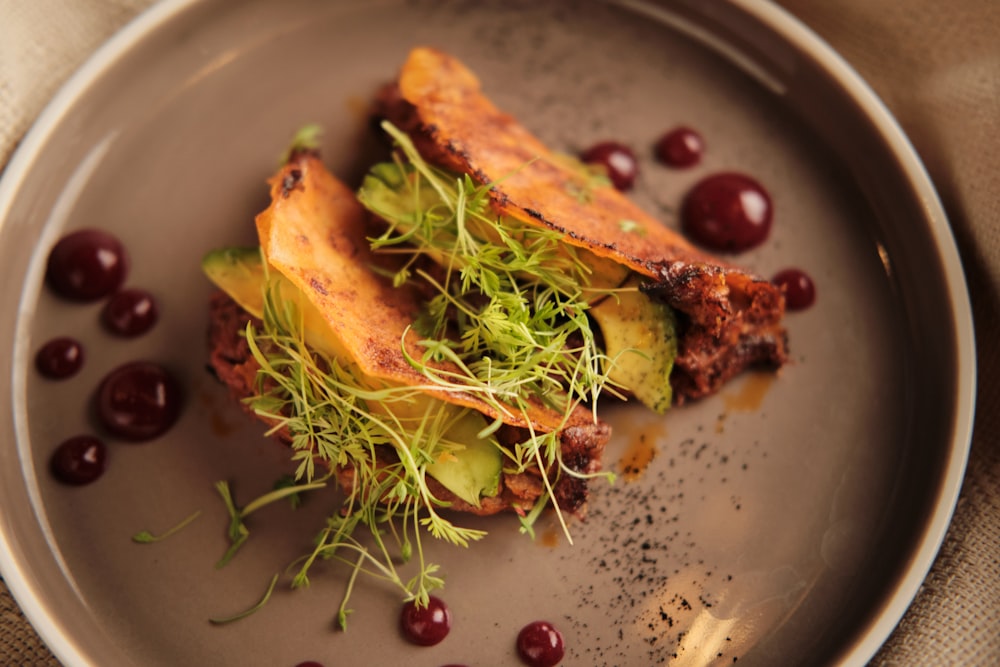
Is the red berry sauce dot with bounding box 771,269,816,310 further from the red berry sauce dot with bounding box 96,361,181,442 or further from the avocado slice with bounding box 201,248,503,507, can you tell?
the red berry sauce dot with bounding box 96,361,181,442

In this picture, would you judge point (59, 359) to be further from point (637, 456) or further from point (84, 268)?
point (637, 456)

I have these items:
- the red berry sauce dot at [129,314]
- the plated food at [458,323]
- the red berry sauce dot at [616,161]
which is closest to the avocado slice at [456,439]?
the plated food at [458,323]

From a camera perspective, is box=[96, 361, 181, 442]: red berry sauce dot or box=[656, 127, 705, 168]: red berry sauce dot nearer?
box=[96, 361, 181, 442]: red berry sauce dot

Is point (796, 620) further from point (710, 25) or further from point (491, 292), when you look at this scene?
point (710, 25)

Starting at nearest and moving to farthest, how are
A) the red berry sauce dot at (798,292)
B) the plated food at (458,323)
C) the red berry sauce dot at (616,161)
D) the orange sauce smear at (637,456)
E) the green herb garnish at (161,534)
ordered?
the plated food at (458,323)
the green herb garnish at (161,534)
the orange sauce smear at (637,456)
the red berry sauce dot at (798,292)
the red berry sauce dot at (616,161)

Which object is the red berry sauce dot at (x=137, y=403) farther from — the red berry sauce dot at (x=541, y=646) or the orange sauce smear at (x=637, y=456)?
the orange sauce smear at (x=637, y=456)

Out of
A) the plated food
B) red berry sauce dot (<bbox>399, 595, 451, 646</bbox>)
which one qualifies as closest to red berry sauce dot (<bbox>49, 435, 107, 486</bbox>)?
the plated food

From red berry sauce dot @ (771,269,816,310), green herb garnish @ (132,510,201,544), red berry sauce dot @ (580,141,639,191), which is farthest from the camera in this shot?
red berry sauce dot @ (580,141,639,191)

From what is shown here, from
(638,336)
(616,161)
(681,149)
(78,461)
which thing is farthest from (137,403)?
(681,149)
